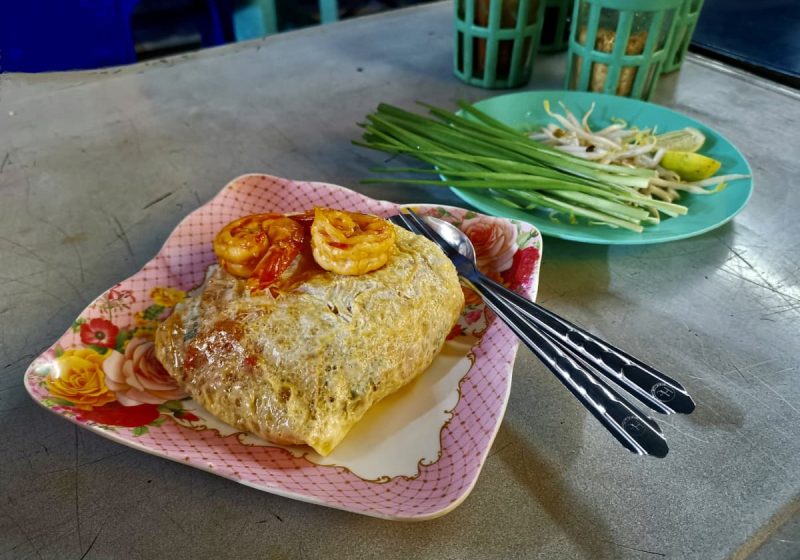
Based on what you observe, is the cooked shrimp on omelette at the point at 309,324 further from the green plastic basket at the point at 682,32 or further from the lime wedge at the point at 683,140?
the green plastic basket at the point at 682,32

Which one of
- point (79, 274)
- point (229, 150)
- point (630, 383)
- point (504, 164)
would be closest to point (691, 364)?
point (630, 383)

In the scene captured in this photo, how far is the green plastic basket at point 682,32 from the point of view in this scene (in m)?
1.87

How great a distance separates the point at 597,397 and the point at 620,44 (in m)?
1.33

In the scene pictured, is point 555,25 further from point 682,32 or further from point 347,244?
point 347,244

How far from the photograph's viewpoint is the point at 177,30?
3.85 m

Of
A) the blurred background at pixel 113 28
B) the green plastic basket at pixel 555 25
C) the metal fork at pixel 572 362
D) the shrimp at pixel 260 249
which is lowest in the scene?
the blurred background at pixel 113 28

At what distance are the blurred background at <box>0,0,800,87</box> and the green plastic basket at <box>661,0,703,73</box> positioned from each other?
0.26m

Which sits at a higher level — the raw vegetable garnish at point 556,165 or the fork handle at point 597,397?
the fork handle at point 597,397

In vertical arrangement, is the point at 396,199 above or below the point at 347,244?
below

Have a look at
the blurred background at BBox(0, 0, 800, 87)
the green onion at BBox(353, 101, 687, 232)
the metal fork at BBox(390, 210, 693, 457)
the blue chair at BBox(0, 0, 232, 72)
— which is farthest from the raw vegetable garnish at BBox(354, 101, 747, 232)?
the blue chair at BBox(0, 0, 232, 72)

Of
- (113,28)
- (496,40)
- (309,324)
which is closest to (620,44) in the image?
(496,40)

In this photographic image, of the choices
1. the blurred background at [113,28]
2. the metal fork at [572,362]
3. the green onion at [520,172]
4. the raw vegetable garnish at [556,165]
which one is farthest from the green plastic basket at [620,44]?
the blurred background at [113,28]

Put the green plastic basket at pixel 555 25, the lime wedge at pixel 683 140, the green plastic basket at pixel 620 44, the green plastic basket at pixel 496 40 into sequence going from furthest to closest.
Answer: the green plastic basket at pixel 555 25
the green plastic basket at pixel 496 40
the green plastic basket at pixel 620 44
the lime wedge at pixel 683 140

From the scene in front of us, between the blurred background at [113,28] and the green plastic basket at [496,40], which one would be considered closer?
the green plastic basket at [496,40]
